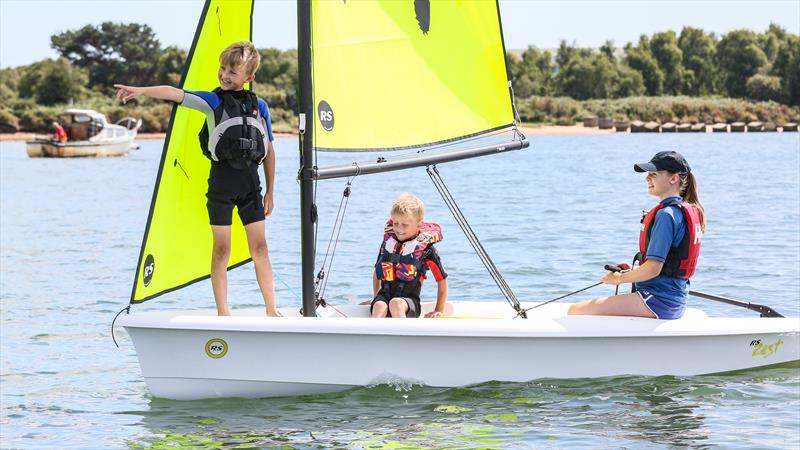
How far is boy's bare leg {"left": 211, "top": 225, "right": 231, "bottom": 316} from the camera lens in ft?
21.1

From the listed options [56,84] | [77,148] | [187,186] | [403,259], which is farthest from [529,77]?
[187,186]

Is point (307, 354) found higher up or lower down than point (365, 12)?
lower down

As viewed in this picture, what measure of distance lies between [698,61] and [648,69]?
159 inches

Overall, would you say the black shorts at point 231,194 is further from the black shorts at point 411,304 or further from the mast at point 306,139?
the black shorts at point 411,304

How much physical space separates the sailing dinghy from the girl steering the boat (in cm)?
13

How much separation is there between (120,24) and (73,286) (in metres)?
72.5

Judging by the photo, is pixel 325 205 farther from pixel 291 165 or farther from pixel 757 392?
pixel 757 392

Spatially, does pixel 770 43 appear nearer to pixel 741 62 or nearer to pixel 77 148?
pixel 741 62

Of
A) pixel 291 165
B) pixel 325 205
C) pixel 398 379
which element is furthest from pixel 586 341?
pixel 291 165

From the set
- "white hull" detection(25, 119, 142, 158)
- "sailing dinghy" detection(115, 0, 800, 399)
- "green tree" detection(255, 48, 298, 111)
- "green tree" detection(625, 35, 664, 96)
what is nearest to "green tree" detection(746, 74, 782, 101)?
"green tree" detection(625, 35, 664, 96)

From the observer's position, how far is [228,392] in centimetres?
647

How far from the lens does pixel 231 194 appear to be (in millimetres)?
6379

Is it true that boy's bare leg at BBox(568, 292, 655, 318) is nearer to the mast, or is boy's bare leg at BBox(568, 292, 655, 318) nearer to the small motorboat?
the mast

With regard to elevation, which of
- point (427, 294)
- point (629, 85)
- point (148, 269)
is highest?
point (629, 85)
